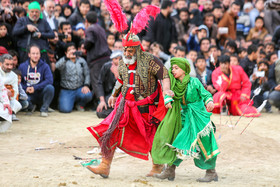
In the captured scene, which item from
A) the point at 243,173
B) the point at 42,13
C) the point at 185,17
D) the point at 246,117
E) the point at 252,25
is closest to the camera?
the point at 243,173

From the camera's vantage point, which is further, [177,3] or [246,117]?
[177,3]

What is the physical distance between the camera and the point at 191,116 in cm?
476

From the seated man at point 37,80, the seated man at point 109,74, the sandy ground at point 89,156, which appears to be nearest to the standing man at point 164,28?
the seated man at point 109,74

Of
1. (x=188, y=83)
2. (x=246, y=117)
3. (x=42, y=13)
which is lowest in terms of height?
(x=246, y=117)

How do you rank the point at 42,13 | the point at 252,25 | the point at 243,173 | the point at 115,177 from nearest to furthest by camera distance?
the point at 115,177 < the point at 243,173 < the point at 42,13 < the point at 252,25

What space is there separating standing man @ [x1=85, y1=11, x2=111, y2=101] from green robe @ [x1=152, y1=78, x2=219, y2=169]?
4996mm

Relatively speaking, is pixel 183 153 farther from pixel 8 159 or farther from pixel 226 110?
pixel 226 110

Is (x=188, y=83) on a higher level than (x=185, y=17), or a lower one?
lower

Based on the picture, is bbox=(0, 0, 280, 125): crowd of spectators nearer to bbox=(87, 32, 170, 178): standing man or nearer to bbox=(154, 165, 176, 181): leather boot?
bbox=(87, 32, 170, 178): standing man

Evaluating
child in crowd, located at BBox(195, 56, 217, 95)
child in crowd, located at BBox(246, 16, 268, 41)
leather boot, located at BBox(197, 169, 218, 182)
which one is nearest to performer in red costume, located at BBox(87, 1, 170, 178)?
leather boot, located at BBox(197, 169, 218, 182)

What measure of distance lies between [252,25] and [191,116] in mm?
8604

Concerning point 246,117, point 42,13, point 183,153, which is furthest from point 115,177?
point 42,13

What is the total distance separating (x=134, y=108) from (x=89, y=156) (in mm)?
1413

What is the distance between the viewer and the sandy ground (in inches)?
185
